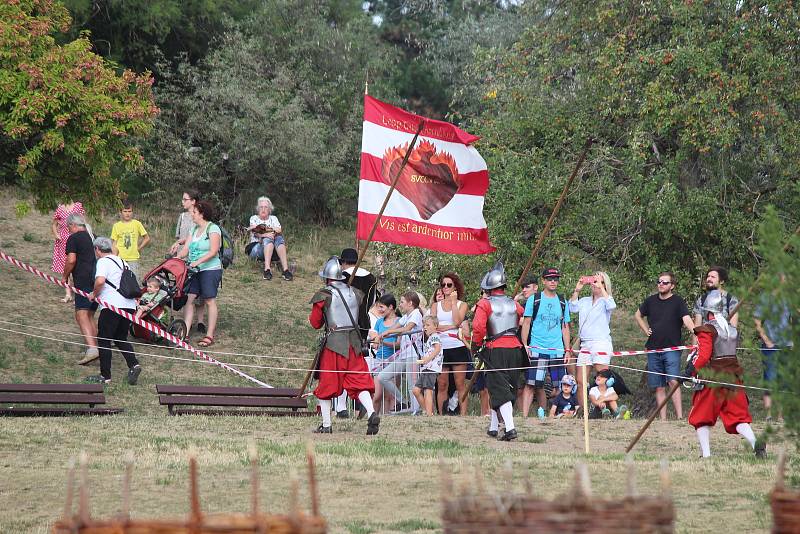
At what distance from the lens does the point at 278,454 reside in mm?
10633

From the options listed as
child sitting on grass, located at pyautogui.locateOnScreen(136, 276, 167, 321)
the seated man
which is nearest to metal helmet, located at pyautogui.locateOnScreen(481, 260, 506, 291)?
child sitting on grass, located at pyautogui.locateOnScreen(136, 276, 167, 321)

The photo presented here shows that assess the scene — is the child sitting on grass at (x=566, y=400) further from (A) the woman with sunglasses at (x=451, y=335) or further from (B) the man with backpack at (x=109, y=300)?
(B) the man with backpack at (x=109, y=300)

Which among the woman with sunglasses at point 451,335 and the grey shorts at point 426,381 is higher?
the woman with sunglasses at point 451,335

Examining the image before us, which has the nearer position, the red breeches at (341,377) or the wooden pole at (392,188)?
the red breeches at (341,377)

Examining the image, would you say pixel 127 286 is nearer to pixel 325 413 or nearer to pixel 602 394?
pixel 325 413

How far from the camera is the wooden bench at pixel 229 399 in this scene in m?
14.1

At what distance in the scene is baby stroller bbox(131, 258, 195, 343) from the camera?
17953 millimetres

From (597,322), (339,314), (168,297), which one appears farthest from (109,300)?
(597,322)

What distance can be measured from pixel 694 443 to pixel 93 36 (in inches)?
839

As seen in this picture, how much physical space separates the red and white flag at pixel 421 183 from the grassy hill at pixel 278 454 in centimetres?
225

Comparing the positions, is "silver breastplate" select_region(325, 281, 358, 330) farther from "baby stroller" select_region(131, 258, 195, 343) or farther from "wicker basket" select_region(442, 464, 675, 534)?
"wicker basket" select_region(442, 464, 675, 534)

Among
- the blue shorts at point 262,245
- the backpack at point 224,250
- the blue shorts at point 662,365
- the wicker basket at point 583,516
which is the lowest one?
the wicker basket at point 583,516

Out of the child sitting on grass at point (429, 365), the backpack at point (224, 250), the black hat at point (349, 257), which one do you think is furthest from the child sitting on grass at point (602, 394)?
the backpack at point (224, 250)

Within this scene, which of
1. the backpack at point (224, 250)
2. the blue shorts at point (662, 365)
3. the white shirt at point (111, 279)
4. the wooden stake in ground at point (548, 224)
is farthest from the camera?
the backpack at point (224, 250)
